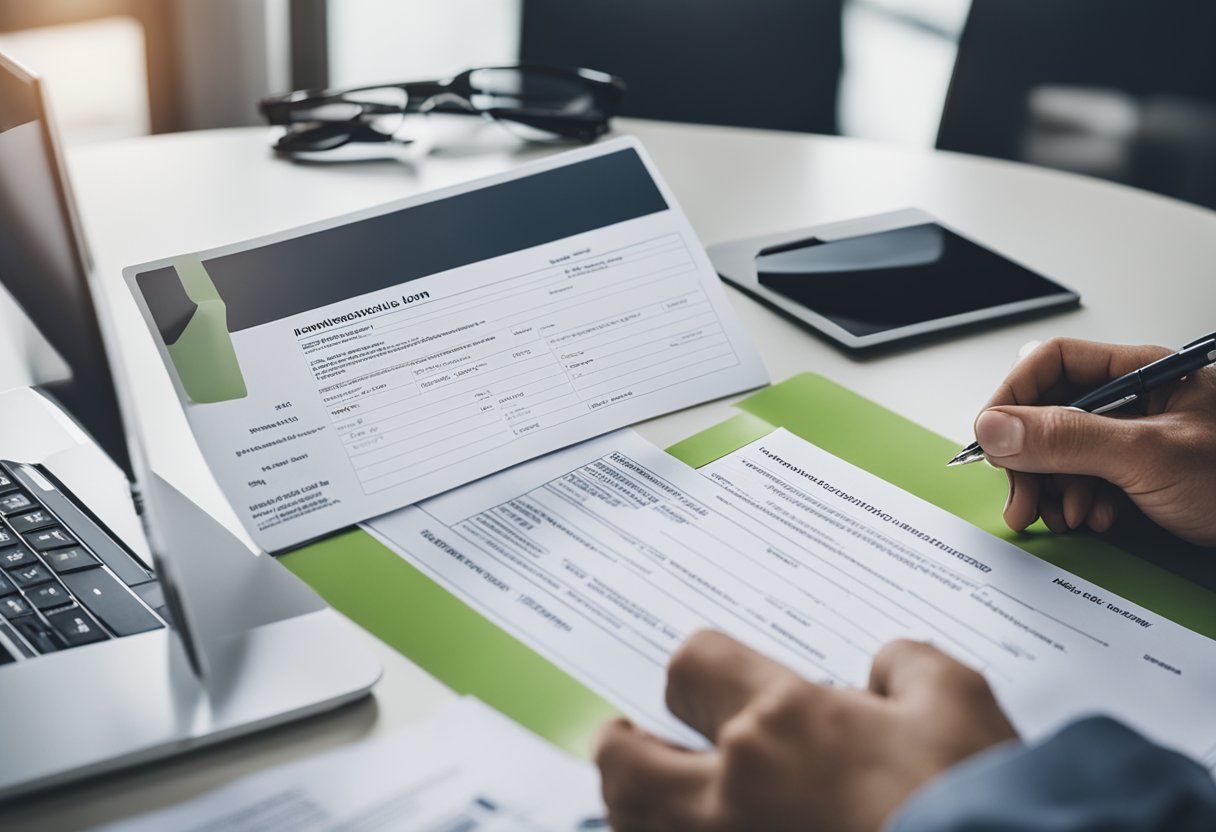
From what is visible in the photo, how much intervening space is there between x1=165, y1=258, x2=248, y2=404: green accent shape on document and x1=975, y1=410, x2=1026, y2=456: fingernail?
42 cm

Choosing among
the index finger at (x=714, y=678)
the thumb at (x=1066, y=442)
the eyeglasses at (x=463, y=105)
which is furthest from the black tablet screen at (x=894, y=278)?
the index finger at (x=714, y=678)

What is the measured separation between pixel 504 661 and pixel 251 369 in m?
0.25

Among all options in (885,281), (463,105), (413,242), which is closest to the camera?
(413,242)

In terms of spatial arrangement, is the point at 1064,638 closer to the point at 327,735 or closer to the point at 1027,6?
the point at 327,735

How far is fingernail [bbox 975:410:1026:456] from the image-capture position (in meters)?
0.65

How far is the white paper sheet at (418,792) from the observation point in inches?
17.2

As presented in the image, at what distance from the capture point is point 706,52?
5.04 feet

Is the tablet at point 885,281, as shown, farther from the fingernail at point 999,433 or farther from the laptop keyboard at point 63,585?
the laptop keyboard at point 63,585

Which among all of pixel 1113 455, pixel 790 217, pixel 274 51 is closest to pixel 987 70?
pixel 790 217

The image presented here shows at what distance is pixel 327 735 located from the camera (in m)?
0.49

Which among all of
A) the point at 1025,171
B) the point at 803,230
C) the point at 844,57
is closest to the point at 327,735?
the point at 803,230

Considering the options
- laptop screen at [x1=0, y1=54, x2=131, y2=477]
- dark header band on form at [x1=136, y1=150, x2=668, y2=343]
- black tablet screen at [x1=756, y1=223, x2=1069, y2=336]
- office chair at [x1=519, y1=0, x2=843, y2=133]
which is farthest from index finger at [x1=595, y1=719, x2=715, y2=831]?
office chair at [x1=519, y1=0, x2=843, y2=133]

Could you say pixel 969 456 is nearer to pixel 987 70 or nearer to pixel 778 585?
pixel 778 585

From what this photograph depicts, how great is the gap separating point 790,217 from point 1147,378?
425mm
